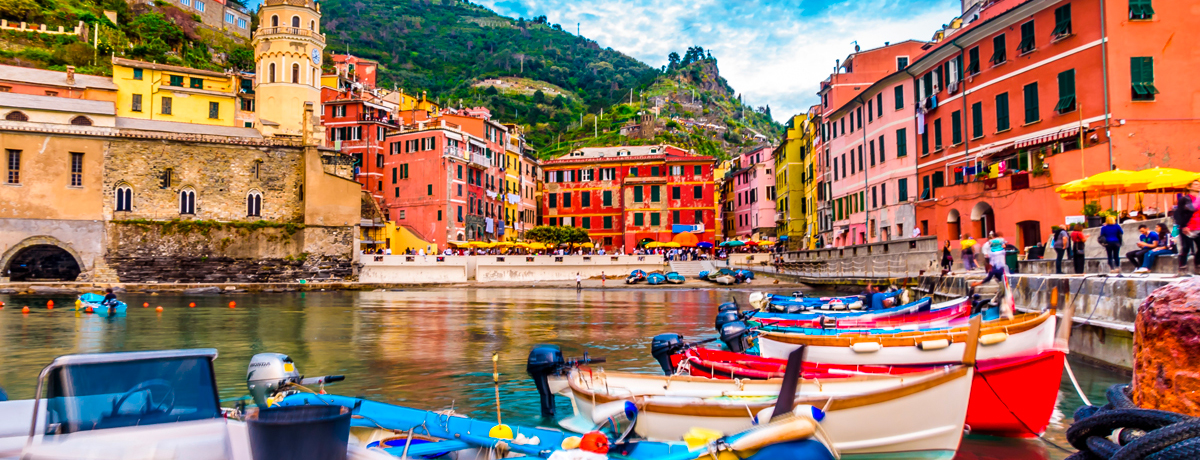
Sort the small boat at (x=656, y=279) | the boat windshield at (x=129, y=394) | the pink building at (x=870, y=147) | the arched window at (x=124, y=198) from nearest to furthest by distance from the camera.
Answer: the boat windshield at (x=129, y=394), the pink building at (x=870, y=147), the small boat at (x=656, y=279), the arched window at (x=124, y=198)

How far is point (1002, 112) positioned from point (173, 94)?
2465 inches

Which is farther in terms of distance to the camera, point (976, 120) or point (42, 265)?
point (42, 265)

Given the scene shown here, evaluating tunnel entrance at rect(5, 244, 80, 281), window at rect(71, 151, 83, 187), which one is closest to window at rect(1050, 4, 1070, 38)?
window at rect(71, 151, 83, 187)

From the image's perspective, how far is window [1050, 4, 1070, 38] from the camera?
25.4 meters

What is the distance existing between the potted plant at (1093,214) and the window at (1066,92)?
495 cm

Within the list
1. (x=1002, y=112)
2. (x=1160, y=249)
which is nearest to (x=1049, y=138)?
(x=1002, y=112)

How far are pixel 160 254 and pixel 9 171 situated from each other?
435 inches

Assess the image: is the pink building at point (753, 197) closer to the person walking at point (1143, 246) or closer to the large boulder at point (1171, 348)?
the person walking at point (1143, 246)

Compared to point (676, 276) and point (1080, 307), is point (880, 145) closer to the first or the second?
point (676, 276)

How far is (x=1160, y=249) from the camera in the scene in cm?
1532

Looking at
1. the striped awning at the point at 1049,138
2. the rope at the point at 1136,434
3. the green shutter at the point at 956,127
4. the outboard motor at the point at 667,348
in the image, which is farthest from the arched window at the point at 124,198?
the rope at the point at 1136,434

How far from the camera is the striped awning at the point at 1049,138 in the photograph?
82.3ft

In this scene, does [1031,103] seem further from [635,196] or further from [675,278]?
[635,196]

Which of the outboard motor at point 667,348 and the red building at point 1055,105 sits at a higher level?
the red building at point 1055,105
